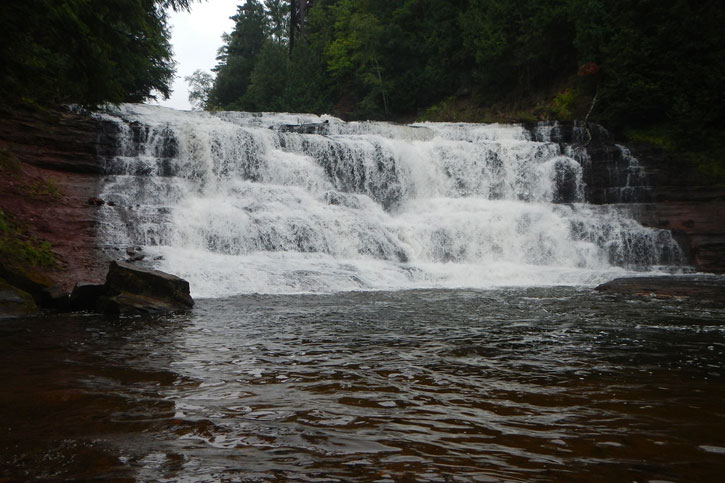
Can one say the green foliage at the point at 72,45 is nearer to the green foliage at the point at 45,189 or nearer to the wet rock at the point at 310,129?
the green foliage at the point at 45,189

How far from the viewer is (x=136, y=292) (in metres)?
9.61

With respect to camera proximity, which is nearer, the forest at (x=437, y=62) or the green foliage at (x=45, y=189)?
the forest at (x=437, y=62)

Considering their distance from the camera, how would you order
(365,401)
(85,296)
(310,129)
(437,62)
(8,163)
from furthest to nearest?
(437,62), (310,129), (8,163), (85,296), (365,401)

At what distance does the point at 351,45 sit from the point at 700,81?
2818 cm

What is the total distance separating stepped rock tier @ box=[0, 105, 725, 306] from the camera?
1433 centimetres

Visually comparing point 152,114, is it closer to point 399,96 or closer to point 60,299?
point 60,299

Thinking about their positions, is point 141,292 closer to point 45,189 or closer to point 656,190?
point 45,189

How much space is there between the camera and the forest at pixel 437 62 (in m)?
8.27

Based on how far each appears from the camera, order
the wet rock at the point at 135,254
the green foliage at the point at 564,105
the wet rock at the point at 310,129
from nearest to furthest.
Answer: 1. the wet rock at the point at 135,254
2. the wet rock at the point at 310,129
3. the green foliage at the point at 564,105

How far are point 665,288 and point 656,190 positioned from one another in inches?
414

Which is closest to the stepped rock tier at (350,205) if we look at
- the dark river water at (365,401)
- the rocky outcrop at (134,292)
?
the rocky outcrop at (134,292)

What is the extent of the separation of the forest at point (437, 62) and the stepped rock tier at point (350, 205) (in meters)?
2.25

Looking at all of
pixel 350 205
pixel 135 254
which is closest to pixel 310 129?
pixel 350 205

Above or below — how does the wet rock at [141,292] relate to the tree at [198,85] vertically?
below
